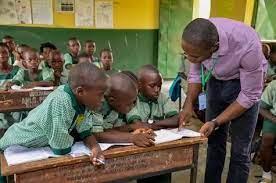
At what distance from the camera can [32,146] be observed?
1.61 metres

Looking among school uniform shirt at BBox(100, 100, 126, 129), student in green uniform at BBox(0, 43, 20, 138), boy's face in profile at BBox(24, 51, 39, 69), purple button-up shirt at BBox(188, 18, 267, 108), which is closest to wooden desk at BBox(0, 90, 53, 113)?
student in green uniform at BBox(0, 43, 20, 138)

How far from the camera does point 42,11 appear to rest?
698cm

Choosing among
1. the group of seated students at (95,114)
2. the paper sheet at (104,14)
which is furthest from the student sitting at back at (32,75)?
the paper sheet at (104,14)

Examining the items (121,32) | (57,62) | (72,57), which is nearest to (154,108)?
(57,62)

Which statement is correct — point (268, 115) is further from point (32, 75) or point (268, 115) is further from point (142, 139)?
point (32, 75)

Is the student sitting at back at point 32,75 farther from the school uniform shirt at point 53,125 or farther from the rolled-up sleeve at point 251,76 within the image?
the rolled-up sleeve at point 251,76

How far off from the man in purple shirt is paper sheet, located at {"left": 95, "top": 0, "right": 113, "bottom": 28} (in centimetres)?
550

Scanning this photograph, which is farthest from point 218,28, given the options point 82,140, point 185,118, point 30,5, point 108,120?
point 30,5

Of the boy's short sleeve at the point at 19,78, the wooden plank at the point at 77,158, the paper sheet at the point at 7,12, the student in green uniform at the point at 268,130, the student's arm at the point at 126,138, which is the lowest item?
the student in green uniform at the point at 268,130

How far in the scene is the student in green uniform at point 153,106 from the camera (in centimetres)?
221

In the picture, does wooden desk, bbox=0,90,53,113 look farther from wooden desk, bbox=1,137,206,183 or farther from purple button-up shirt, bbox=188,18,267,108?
purple button-up shirt, bbox=188,18,267,108

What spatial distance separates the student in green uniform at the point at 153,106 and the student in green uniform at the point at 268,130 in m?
1.20

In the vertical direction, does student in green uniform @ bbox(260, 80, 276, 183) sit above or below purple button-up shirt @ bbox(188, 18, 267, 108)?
below

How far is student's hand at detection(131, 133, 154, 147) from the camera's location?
170cm
